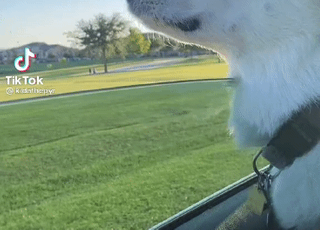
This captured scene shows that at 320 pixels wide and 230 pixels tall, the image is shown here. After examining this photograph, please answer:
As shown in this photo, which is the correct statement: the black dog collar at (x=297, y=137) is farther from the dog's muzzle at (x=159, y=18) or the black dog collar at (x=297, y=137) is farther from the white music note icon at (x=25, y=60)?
the white music note icon at (x=25, y=60)

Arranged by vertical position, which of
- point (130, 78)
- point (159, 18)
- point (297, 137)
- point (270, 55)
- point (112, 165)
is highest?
point (159, 18)

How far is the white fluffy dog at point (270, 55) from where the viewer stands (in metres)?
0.77

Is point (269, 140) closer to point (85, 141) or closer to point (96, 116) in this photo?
point (85, 141)

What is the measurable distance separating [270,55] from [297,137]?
20 centimetres

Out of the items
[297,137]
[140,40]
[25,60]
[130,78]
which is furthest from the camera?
[130,78]

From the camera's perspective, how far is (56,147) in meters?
3.50

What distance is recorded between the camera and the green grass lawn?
81.7 inches

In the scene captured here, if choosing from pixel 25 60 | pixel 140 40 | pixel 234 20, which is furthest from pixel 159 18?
pixel 25 60

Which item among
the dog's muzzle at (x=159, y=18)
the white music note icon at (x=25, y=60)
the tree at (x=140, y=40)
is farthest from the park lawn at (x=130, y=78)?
the dog's muzzle at (x=159, y=18)

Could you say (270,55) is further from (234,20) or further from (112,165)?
(112,165)

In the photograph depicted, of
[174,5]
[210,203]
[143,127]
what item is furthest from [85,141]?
[174,5]

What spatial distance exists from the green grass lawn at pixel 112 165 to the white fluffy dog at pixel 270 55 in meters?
0.20

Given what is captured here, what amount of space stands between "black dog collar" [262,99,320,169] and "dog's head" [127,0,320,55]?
0.17 meters

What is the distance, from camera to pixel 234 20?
31.8 inches
